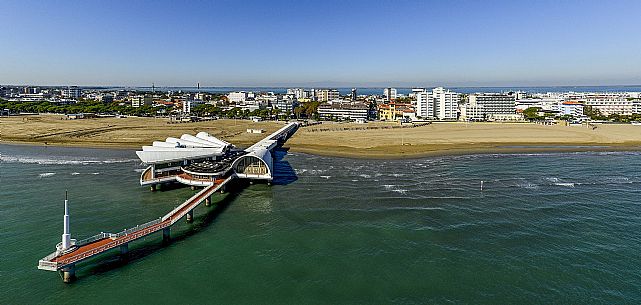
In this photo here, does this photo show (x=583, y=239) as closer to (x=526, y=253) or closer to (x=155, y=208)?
(x=526, y=253)

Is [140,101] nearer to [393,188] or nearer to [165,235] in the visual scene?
[393,188]

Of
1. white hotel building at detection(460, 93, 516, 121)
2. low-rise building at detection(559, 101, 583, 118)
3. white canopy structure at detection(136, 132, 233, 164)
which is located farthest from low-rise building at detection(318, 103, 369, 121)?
white canopy structure at detection(136, 132, 233, 164)

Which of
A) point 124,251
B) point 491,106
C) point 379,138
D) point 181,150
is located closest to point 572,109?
point 491,106

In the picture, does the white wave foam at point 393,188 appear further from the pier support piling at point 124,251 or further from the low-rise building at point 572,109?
the low-rise building at point 572,109

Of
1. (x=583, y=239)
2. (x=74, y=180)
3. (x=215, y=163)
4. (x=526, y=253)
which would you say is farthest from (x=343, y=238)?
(x=74, y=180)

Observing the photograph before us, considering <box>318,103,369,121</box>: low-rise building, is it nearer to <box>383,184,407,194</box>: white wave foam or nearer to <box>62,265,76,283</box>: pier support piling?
<box>383,184,407,194</box>: white wave foam

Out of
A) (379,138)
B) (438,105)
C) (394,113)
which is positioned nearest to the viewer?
(379,138)
